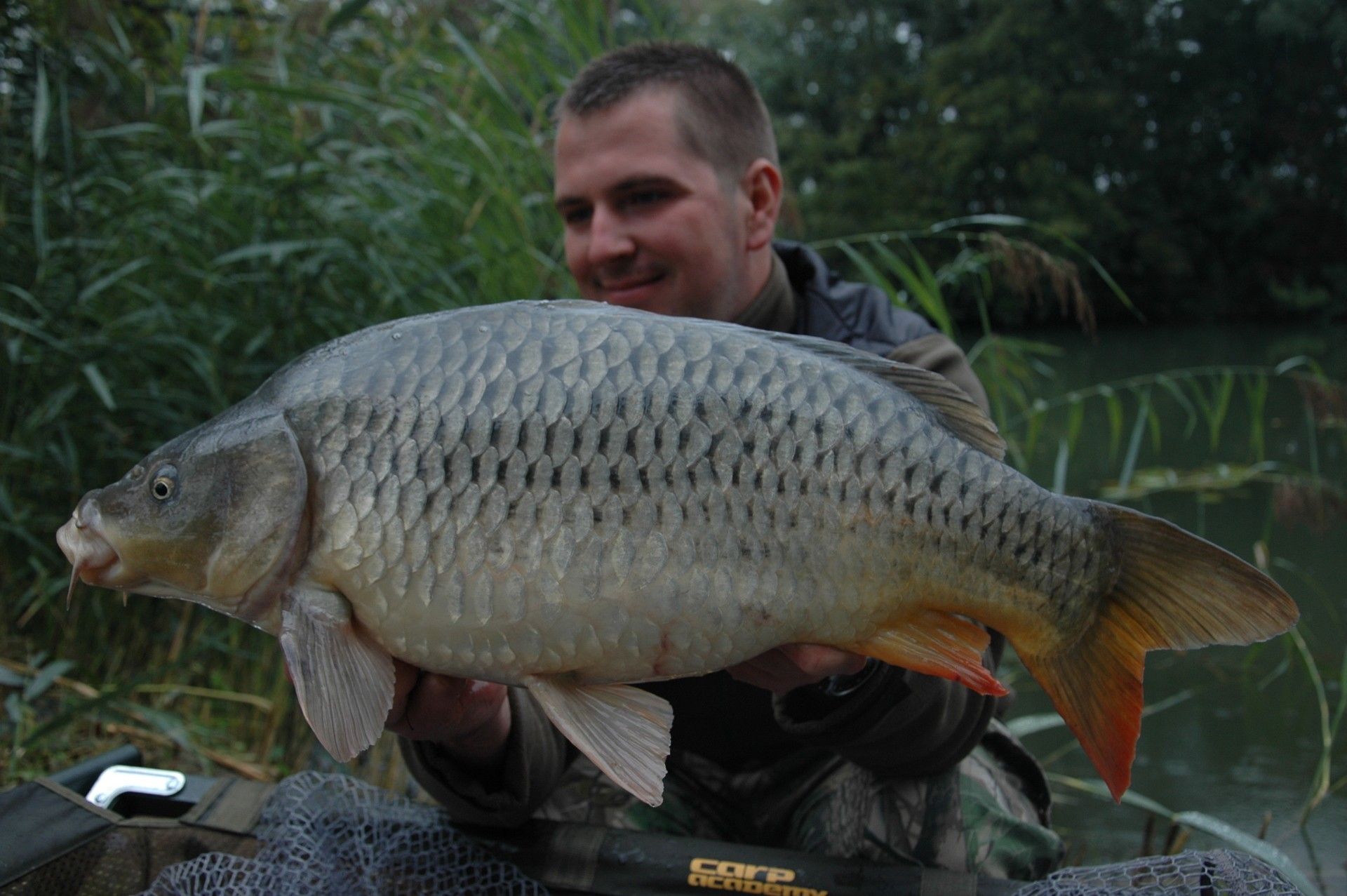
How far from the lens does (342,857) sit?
42.8 inches

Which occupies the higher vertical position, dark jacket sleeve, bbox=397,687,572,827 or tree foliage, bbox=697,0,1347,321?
dark jacket sleeve, bbox=397,687,572,827

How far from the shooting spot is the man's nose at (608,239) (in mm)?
1457

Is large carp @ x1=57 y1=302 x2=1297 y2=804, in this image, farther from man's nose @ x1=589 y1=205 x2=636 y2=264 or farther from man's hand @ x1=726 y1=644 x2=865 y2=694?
man's nose @ x1=589 y1=205 x2=636 y2=264

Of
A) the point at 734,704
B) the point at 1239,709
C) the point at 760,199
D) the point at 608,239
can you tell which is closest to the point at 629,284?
the point at 608,239

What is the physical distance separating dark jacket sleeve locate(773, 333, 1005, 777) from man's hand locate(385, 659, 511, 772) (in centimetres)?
30

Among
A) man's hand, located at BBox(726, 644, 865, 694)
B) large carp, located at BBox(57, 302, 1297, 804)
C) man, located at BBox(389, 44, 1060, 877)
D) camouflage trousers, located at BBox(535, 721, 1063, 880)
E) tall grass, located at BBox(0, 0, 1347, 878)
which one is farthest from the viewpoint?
tall grass, located at BBox(0, 0, 1347, 878)

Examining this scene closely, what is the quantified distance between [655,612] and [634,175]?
819 millimetres

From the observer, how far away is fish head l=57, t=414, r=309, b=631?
2.66 feet

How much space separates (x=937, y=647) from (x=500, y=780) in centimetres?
54

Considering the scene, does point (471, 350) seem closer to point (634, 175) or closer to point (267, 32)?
point (634, 175)

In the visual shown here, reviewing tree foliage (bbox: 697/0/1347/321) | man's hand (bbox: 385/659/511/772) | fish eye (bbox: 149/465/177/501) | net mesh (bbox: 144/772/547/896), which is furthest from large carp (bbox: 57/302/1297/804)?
tree foliage (bbox: 697/0/1347/321)

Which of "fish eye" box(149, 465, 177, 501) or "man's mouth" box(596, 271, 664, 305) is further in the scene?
"man's mouth" box(596, 271, 664, 305)

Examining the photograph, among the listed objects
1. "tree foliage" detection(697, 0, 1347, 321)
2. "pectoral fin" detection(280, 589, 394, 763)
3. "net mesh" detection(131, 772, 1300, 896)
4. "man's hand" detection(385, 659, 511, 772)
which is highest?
"pectoral fin" detection(280, 589, 394, 763)

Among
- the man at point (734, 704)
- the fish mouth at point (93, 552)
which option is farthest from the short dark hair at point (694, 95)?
the fish mouth at point (93, 552)
